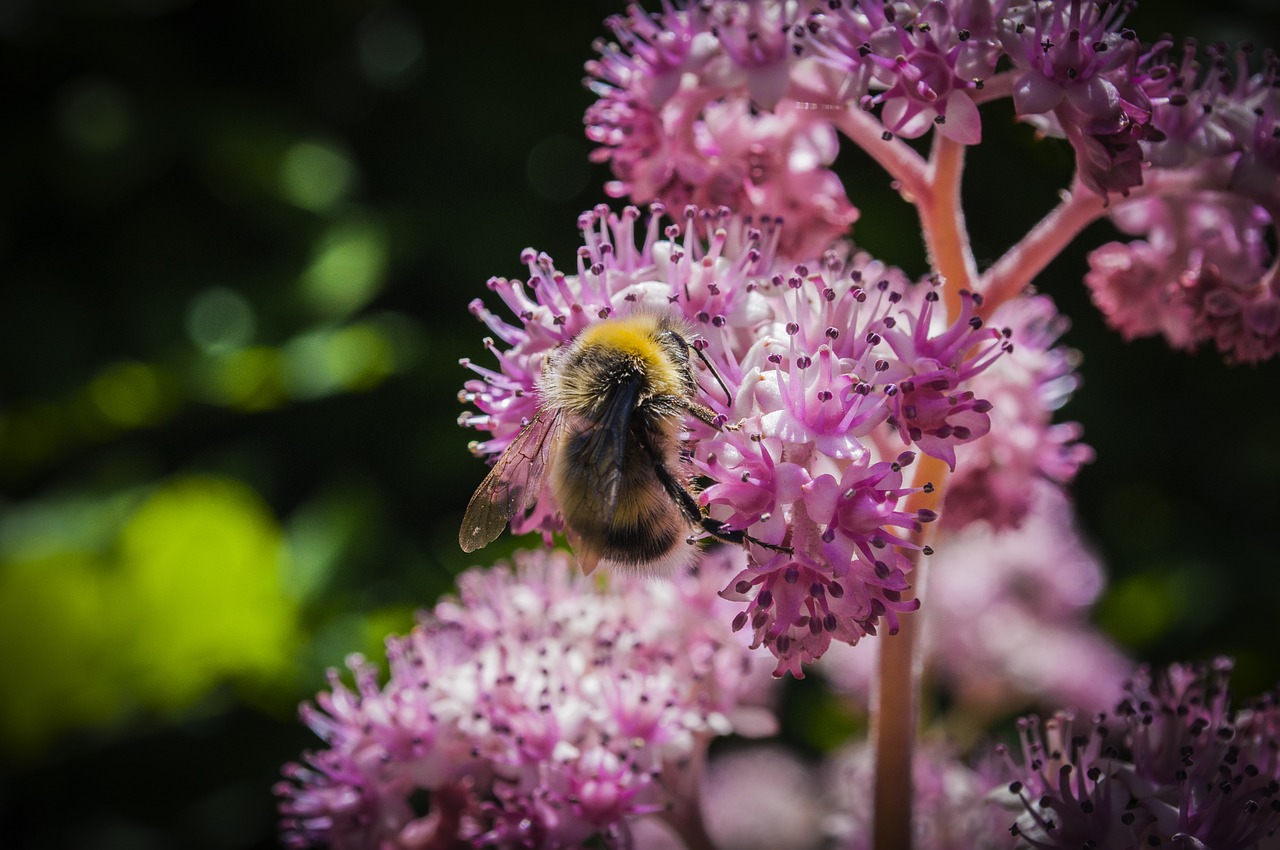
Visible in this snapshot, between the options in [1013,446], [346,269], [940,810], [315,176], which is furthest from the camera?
[315,176]

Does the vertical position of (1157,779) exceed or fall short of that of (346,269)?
it falls short

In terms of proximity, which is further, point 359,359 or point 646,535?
point 359,359

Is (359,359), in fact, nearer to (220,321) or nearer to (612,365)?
(220,321)

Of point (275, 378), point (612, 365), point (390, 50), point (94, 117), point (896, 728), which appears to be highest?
point (94, 117)

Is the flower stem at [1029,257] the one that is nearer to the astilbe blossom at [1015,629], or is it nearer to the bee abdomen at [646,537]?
the bee abdomen at [646,537]

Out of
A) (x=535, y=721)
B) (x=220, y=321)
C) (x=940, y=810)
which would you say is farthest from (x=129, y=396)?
(x=940, y=810)

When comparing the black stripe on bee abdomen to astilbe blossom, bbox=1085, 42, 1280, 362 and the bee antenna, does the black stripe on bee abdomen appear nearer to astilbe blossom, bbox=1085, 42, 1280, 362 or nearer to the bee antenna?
the bee antenna
